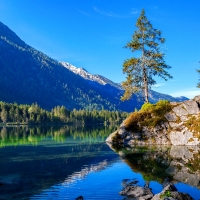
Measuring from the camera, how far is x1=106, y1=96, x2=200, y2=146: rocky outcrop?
4784cm

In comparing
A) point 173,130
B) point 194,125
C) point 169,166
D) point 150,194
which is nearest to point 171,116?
point 173,130

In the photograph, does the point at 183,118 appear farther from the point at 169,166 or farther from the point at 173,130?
the point at 169,166

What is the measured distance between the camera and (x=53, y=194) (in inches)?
800

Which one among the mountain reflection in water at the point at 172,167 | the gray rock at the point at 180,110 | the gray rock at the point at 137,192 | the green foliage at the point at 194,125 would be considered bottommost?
the gray rock at the point at 137,192

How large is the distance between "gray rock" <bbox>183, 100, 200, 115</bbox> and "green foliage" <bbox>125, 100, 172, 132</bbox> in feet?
11.2

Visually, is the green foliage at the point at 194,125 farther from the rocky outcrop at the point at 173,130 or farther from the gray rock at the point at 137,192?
the gray rock at the point at 137,192

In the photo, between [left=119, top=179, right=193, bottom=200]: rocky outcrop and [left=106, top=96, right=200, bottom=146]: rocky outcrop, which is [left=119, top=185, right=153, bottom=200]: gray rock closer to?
[left=119, top=179, right=193, bottom=200]: rocky outcrop

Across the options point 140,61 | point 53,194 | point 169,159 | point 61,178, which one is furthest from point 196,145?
point 53,194

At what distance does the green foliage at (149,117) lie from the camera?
51.8 meters

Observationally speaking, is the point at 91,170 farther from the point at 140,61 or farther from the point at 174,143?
the point at 140,61

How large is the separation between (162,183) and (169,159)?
1197cm

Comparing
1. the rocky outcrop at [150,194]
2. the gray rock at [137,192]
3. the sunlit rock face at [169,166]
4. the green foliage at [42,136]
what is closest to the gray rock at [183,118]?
the sunlit rock face at [169,166]

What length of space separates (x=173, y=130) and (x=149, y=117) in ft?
19.0

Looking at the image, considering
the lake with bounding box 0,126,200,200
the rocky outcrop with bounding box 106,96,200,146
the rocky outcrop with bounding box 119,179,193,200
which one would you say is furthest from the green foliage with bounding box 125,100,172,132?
the rocky outcrop with bounding box 119,179,193,200
